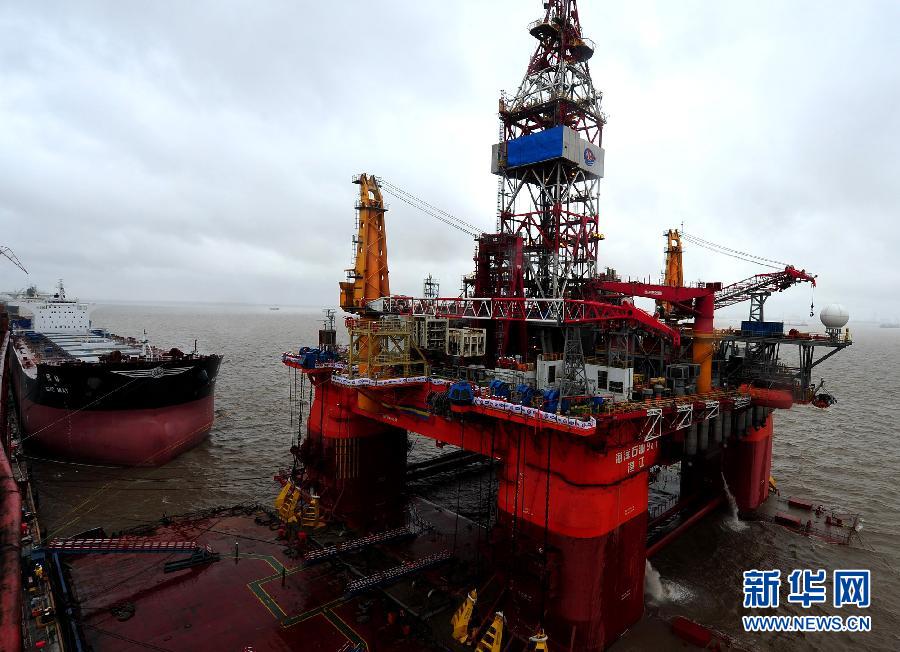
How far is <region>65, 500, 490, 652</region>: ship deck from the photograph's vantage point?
15.9 metres

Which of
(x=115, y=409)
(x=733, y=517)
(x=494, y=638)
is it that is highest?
(x=115, y=409)

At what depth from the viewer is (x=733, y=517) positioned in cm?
2831

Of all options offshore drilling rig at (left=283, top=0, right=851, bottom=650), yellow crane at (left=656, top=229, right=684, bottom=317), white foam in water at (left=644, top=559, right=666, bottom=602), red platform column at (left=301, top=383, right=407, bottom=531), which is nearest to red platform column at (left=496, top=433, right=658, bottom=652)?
offshore drilling rig at (left=283, top=0, right=851, bottom=650)

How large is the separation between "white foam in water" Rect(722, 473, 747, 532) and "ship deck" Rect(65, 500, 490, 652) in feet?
52.8

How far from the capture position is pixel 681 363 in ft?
76.2

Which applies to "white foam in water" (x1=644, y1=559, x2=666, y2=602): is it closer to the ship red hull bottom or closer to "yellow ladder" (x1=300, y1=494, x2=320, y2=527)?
"yellow ladder" (x1=300, y1=494, x2=320, y2=527)

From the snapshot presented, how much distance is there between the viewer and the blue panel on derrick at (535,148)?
26.7 m

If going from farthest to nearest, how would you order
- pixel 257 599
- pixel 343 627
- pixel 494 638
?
pixel 257 599 → pixel 343 627 → pixel 494 638

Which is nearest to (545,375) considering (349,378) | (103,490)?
(349,378)

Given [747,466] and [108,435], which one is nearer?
[747,466]

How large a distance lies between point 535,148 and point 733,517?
24604 millimetres

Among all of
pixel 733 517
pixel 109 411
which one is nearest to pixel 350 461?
pixel 109 411

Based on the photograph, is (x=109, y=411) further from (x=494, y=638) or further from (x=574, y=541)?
(x=574, y=541)

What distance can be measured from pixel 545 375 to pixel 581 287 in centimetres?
842
